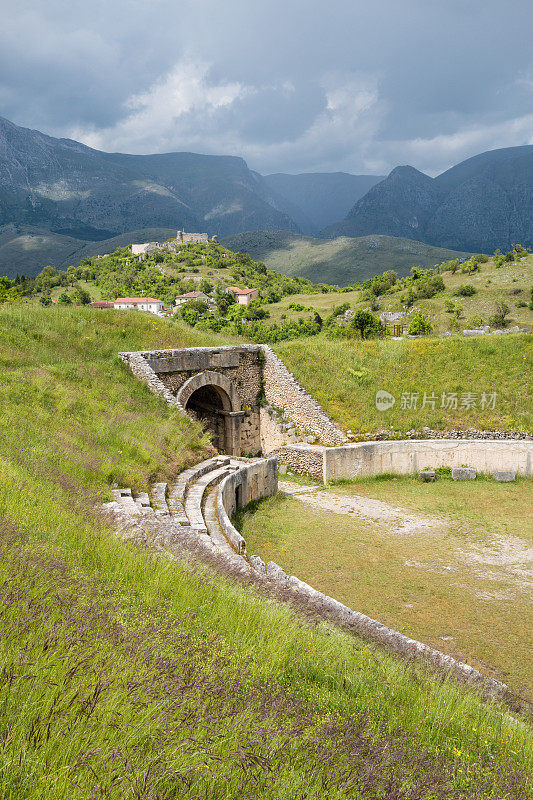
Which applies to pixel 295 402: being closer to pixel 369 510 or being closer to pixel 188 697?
pixel 369 510

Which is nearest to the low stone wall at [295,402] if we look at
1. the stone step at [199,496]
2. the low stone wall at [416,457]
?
the low stone wall at [416,457]

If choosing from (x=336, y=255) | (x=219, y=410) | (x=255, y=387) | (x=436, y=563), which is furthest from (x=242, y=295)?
(x=436, y=563)

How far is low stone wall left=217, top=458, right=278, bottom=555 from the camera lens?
983 cm

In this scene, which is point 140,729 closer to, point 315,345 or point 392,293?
point 315,345

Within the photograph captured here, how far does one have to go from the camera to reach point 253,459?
48.8 feet

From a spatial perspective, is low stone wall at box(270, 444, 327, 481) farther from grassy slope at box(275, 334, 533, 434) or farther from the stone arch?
the stone arch

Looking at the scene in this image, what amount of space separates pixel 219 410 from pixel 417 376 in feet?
26.5

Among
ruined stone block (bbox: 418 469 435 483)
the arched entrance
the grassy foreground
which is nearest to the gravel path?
ruined stone block (bbox: 418 469 435 483)

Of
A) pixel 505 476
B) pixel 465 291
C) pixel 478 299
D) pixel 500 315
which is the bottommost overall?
pixel 505 476

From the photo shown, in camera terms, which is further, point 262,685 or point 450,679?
point 450,679

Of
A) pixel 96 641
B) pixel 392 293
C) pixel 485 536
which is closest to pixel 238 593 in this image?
pixel 96 641

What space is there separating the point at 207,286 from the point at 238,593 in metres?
81.8

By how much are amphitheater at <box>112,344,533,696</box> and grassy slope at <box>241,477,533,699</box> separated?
1148mm

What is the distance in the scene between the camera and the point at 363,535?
1122 centimetres
